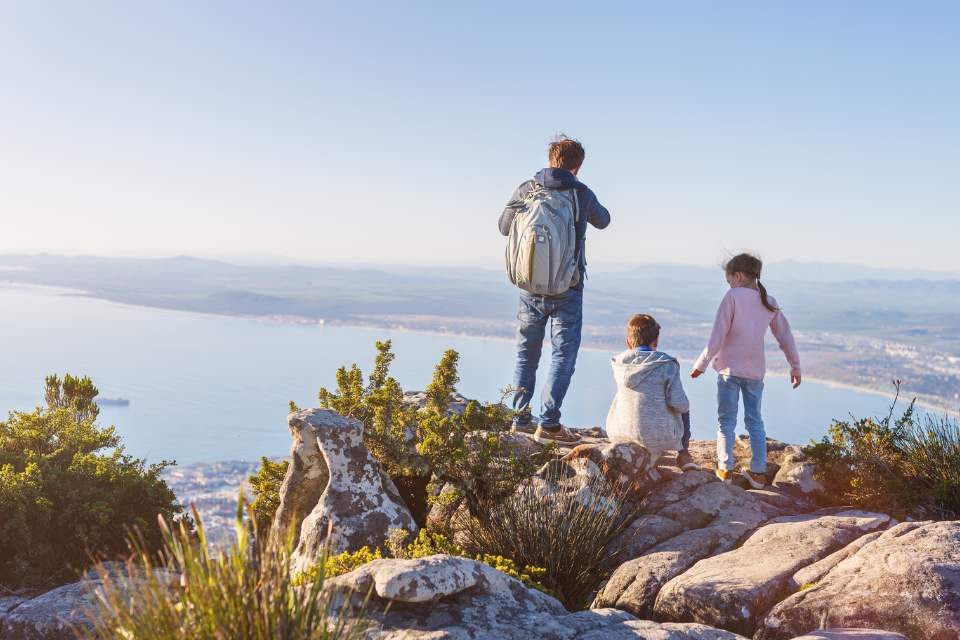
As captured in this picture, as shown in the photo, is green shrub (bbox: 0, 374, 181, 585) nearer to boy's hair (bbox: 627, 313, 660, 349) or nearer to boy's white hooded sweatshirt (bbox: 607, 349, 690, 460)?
boy's white hooded sweatshirt (bbox: 607, 349, 690, 460)

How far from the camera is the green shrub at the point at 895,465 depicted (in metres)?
5.93

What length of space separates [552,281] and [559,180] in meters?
0.95

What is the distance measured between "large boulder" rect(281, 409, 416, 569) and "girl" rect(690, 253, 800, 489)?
10.1 feet

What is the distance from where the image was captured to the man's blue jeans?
6934 mm

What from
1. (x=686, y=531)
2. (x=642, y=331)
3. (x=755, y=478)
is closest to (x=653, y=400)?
(x=642, y=331)

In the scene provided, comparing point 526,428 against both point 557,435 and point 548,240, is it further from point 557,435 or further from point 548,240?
point 548,240

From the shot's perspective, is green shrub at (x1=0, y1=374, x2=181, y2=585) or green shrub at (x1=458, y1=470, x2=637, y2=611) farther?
green shrub at (x1=0, y1=374, x2=181, y2=585)

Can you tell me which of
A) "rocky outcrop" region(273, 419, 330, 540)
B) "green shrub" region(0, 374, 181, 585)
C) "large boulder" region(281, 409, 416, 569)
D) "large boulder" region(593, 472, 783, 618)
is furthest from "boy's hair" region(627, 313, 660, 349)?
Result: "green shrub" region(0, 374, 181, 585)

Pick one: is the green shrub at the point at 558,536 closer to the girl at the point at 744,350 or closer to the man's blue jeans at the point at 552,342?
the man's blue jeans at the point at 552,342

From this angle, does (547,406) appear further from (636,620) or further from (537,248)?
(636,620)

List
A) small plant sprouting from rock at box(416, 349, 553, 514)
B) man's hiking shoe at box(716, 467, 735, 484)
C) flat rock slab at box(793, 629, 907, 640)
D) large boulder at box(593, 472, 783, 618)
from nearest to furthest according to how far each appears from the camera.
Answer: flat rock slab at box(793, 629, 907, 640) < large boulder at box(593, 472, 783, 618) < small plant sprouting from rock at box(416, 349, 553, 514) < man's hiking shoe at box(716, 467, 735, 484)

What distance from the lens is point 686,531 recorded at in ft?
18.2

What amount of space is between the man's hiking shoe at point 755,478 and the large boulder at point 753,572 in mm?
1129

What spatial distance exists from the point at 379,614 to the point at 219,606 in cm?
105
